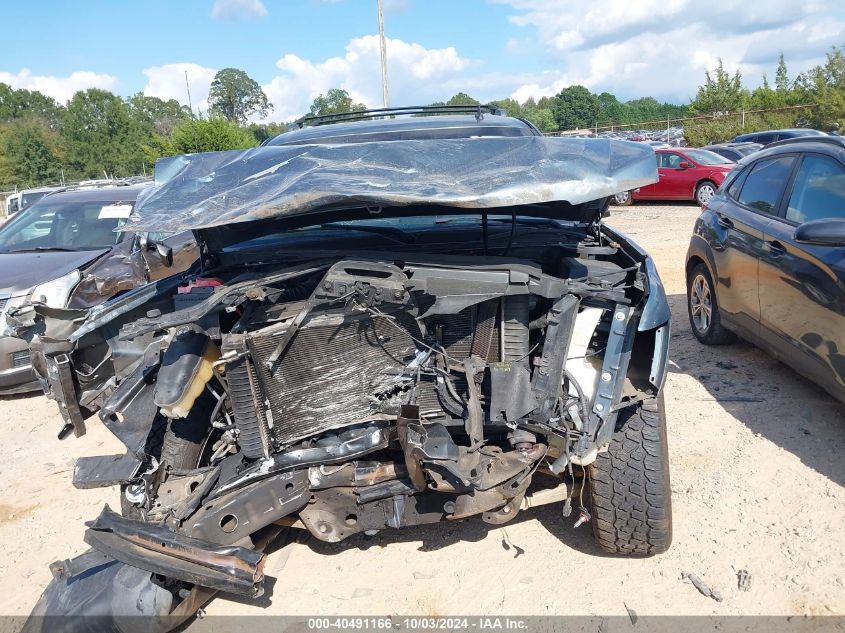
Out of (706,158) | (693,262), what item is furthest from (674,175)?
(693,262)

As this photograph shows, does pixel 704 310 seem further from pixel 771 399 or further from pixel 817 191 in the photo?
pixel 817 191

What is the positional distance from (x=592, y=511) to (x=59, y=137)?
5618 centimetres

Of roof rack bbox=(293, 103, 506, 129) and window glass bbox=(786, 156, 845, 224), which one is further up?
roof rack bbox=(293, 103, 506, 129)

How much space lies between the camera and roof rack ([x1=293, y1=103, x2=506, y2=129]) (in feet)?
13.3

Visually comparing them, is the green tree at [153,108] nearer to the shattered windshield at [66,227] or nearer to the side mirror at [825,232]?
the shattered windshield at [66,227]

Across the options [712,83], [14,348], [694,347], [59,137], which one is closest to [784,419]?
[694,347]

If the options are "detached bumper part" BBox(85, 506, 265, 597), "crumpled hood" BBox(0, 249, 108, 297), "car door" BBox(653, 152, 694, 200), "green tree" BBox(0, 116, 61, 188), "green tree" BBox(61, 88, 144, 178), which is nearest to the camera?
"detached bumper part" BBox(85, 506, 265, 597)

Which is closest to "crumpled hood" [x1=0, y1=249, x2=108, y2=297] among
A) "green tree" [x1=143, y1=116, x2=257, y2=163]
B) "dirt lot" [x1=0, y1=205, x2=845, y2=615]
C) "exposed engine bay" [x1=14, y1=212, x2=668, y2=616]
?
"dirt lot" [x1=0, y1=205, x2=845, y2=615]

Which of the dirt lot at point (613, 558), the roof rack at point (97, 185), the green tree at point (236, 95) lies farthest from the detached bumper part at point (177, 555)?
the green tree at point (236, 95)

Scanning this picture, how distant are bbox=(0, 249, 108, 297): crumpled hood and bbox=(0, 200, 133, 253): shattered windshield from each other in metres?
0.20

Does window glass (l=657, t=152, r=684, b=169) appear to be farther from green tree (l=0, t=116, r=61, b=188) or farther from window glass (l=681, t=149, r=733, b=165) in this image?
green tree (l=0, t=116, r=61, b=188)

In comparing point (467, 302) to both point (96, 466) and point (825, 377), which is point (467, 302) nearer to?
point (96, 466)

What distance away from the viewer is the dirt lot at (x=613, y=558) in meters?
2.68

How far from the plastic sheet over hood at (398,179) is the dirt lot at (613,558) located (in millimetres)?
1716
